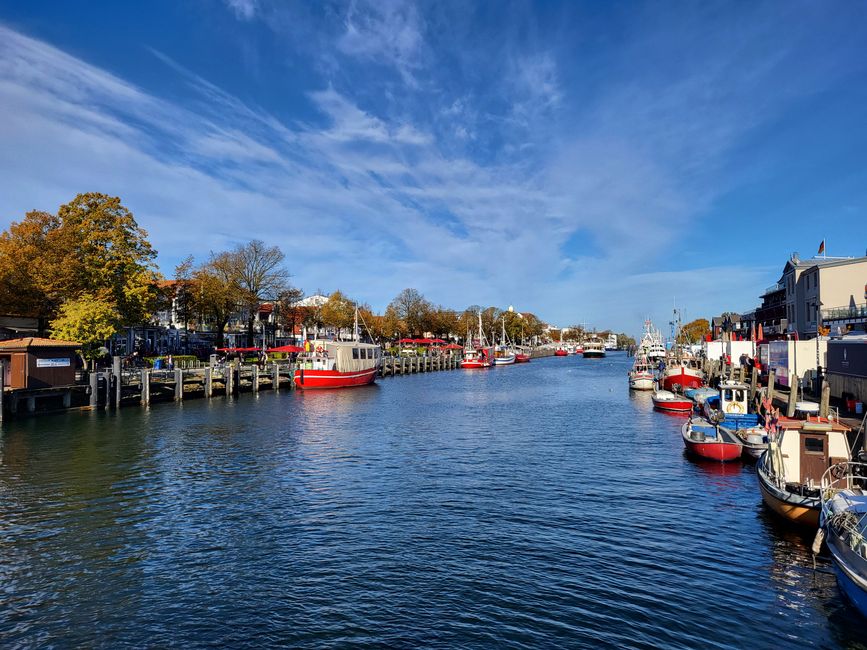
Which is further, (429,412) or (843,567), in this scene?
(429,412)

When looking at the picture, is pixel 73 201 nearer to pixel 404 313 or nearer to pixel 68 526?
pixel 68 526

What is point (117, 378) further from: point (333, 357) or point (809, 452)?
point (809, 452)

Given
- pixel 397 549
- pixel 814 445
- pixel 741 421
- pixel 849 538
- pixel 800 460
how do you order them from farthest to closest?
pixel 741 421 < pixel 800 460 < pixel 814 445 < pixel 397 549 < pixel 849 538

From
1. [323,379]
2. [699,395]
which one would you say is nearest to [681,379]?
[699,395]

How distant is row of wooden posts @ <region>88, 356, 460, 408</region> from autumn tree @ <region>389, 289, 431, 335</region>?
253ft

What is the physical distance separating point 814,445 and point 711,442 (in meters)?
9.39

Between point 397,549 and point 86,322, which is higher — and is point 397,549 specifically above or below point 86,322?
below

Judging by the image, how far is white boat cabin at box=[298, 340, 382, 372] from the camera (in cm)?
6788

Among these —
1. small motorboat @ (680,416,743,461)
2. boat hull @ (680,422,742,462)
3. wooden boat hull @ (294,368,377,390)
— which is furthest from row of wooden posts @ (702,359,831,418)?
wooden boat hull @ (294,368,377,390)

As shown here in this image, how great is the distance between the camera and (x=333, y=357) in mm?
69188

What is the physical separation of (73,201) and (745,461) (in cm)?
6230

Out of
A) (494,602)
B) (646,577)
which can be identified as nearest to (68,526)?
(494,602)

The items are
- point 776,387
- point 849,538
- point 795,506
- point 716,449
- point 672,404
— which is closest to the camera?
point 849,538

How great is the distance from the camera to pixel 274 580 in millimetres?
14953
